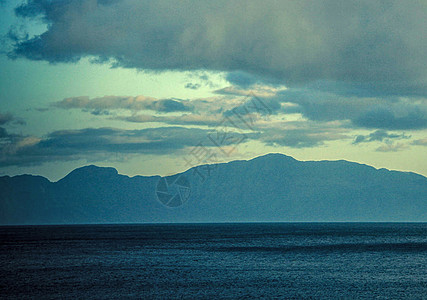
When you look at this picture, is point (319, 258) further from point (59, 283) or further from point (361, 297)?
point (59, 283)

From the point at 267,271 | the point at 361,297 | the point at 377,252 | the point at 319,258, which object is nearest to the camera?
the point at 361,297

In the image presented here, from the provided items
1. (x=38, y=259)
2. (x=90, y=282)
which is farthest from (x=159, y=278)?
(x=38, y=259)

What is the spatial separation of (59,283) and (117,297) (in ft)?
41.5

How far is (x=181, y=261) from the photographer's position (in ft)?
300

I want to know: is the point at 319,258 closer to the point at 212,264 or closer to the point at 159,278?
the point at 212,264

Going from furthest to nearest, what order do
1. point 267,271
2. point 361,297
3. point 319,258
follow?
point 319,258 → point 267,271 → point 361,297

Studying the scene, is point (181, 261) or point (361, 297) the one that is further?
point (181, 261)

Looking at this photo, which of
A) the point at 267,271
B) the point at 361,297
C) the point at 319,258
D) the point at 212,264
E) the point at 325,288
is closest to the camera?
the point at 361,297

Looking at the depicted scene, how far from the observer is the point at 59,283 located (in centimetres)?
6575

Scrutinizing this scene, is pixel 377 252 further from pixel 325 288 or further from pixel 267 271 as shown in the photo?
pixel 325 288

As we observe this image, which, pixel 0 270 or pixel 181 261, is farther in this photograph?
pixel 181 261

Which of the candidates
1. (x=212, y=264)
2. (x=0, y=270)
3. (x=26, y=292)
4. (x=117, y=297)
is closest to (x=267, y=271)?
(x=212, y=264)

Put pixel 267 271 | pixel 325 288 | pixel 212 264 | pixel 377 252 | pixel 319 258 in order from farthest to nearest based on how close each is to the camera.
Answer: pixel 377 252, pixel 319 258, pixel 212 264, pixel 267 271, pixel 325 288

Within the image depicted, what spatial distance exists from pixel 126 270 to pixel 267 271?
20100 millimetres
